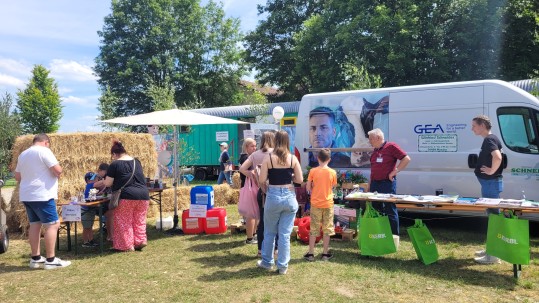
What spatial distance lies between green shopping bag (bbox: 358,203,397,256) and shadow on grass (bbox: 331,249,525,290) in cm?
15

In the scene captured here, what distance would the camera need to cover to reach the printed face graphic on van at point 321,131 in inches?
334

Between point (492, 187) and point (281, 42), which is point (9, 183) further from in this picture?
point (492, 187)

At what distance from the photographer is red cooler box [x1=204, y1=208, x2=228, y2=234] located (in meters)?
7.65

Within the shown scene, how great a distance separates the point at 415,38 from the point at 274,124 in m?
9.28

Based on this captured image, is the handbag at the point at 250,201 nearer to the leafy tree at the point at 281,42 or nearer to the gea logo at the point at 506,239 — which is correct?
the gea logo at the point at 506,239

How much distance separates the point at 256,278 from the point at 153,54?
31555mm

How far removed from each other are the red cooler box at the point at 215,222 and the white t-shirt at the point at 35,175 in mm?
2775

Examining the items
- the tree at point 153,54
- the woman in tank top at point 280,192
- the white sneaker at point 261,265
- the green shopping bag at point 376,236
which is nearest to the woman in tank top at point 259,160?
the white sneaker at point 261,265

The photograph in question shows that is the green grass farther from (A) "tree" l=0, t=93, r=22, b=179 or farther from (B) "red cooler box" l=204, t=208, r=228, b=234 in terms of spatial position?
(B) "red cooler box" l=204, t=208, r=228, b=234

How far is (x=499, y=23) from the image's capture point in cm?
1936

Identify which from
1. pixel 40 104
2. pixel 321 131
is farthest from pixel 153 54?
pixel 321 131

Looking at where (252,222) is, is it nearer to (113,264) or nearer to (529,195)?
(113,264)

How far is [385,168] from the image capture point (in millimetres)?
6055

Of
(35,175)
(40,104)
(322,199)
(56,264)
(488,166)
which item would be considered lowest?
(56,264)
